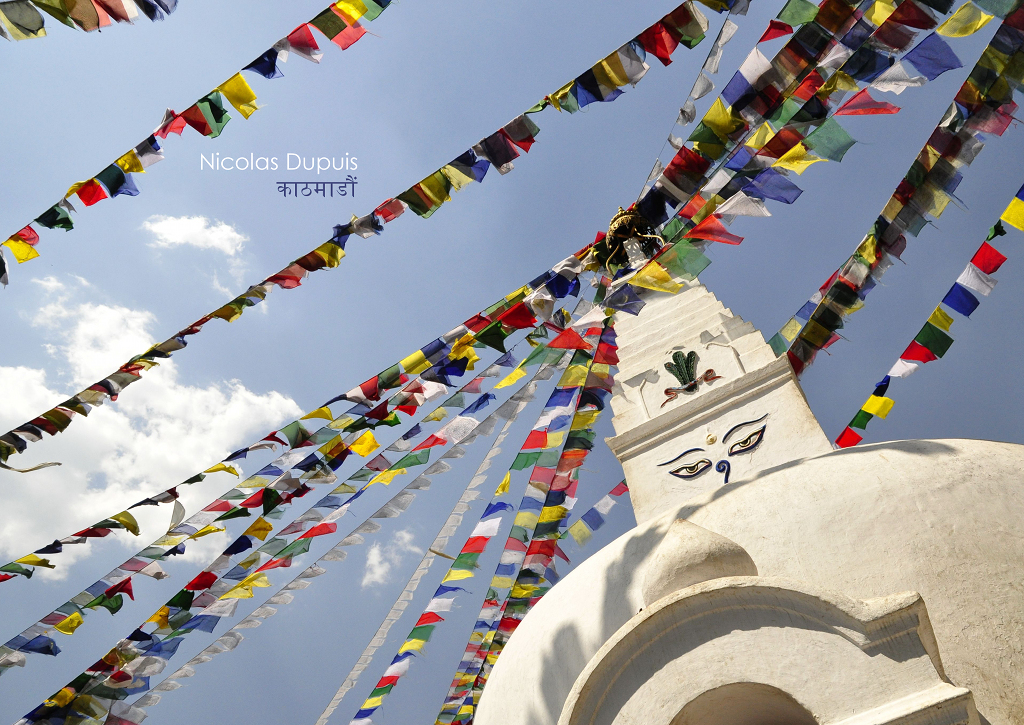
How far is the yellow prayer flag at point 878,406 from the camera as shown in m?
6.64

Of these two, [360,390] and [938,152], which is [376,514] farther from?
[938,152]

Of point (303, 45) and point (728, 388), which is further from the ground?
point (303, 45)

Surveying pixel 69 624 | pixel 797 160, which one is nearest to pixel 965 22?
pixel 797 160

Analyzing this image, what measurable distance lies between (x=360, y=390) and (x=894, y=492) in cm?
425

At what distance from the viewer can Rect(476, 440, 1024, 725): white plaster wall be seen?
3416mm

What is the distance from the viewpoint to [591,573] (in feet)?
15.8

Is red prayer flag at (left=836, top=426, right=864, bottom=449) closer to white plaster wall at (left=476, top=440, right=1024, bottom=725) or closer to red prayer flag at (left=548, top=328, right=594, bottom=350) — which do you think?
white plaster wall at (left=476, top=440, right=1024, bottom=725)

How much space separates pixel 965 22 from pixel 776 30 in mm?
1199

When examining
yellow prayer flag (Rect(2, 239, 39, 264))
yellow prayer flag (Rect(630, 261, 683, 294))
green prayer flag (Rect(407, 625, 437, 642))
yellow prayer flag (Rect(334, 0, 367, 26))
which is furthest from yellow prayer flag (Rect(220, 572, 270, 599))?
yellow prayer flag (Rect(334, 0, 367, 26))

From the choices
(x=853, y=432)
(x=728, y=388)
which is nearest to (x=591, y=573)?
(x=728, y=388)

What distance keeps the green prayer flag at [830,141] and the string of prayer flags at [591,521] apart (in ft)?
13.2

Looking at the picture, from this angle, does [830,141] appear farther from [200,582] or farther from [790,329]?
[200,582]

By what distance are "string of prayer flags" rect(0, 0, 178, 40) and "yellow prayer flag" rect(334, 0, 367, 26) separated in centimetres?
108

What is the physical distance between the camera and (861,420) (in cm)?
691
